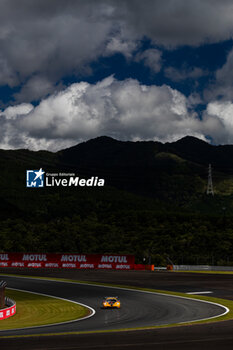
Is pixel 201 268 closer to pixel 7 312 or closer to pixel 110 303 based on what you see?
pixel 110 303

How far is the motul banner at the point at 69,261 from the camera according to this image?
77.6 meters

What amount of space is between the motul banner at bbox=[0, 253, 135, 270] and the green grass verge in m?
31.4

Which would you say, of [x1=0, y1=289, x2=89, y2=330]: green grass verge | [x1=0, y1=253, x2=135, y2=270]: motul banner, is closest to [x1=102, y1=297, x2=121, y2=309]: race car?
[x1=0, y1=289, x2=89, y2=330]: green grass verge

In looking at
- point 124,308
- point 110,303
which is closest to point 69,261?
point 124,308

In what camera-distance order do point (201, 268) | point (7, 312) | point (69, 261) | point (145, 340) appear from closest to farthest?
point (145, 340) < point (7, 312) < point (69, 261) < point (201, 268)

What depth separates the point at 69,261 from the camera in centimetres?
7944

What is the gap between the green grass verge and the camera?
30562 millimetres

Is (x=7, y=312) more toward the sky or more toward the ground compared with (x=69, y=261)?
more toward the ground

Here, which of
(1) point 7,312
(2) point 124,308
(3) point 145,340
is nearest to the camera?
(3) point 145,340

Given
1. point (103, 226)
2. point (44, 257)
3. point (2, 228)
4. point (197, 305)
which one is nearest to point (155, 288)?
point (197, 305)

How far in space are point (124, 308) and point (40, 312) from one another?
6267 millimetres

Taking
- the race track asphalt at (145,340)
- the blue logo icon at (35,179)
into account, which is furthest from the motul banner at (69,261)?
the race track asphalt at (145,340)

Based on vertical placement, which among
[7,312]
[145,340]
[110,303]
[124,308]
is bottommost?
[124,308]

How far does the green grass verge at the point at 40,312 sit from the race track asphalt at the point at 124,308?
1.51m
